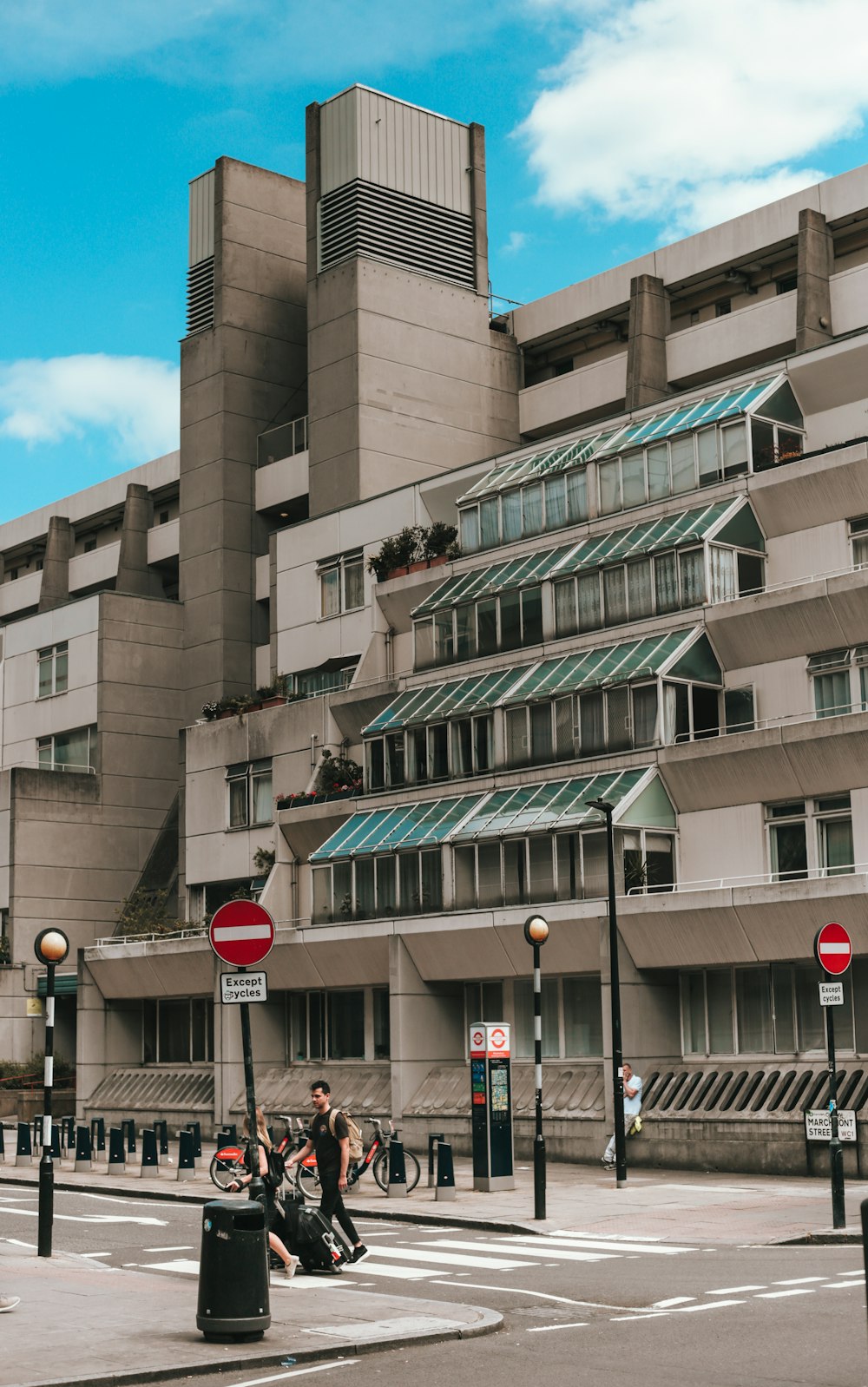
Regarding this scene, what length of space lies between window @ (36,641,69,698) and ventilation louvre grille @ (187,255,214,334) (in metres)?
12.6

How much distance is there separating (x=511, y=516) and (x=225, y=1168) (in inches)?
906

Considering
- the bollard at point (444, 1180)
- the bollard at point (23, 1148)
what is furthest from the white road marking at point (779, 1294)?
the bollard at point (23, 1148)

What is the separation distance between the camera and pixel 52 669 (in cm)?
6344

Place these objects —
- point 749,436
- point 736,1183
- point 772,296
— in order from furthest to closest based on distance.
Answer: point 772,296 < point 749,436 < point 736,1183

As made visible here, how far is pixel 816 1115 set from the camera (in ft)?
70.0

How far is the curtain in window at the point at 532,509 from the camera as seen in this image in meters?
45.8

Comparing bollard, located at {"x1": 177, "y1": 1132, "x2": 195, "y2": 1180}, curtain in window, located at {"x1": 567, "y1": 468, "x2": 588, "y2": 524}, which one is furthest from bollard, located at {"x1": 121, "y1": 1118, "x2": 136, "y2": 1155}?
curtain in window, located at {"x1": 567, "y1": 468, "x2": 588, "y2": 524}

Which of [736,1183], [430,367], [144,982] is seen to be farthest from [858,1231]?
[430,367]

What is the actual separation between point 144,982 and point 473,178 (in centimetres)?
2945

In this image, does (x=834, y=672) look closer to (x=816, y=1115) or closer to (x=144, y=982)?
(x=816, y=1115)

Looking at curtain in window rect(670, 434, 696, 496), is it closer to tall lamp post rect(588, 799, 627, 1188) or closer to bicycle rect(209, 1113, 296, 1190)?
tall lamp post rect(588, 799, 627, 1188)

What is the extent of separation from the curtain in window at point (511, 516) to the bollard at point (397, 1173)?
22512 millimetres

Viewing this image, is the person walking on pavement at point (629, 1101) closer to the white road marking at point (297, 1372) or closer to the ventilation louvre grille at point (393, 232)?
the white road marking at point (297, 1372)

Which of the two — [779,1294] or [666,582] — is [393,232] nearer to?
[666,582]
